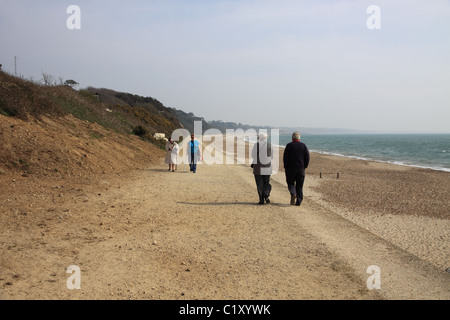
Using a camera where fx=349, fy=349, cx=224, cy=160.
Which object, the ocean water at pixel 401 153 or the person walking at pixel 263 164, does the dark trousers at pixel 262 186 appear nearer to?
the person walking at pixel 263 164

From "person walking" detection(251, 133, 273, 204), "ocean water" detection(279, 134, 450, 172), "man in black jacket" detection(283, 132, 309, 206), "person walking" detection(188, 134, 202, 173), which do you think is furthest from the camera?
"ocean water" detection(279, 134, 450, 172)

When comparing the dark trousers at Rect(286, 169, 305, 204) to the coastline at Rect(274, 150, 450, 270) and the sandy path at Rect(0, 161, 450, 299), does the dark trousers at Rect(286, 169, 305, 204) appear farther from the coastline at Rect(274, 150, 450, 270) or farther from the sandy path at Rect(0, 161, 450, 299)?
the coastline at Rect(274, 150, 450, 270)

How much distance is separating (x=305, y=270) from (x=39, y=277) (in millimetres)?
3506

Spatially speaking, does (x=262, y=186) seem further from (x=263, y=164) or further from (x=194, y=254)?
(x=194, y=254)

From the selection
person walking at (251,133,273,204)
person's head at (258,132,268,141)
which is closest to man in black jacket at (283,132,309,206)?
person walking at (251,133,273,204)

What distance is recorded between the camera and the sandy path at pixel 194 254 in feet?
14.0

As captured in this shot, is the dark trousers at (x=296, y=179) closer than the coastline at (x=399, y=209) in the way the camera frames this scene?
No

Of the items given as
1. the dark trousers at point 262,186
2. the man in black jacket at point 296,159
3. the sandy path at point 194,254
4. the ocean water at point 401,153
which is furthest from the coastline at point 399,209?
the ocean water at point 401,153

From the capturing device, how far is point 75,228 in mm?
6371

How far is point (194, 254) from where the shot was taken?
5512 mm

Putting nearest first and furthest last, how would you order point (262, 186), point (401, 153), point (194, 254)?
1. point (194, 254)
2. point (262, 186)
3. point (401, 153)

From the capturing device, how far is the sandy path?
4.27 m

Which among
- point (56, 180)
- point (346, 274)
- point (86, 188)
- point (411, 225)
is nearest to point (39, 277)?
point (346, 274)

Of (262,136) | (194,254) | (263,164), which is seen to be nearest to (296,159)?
(263,164)
